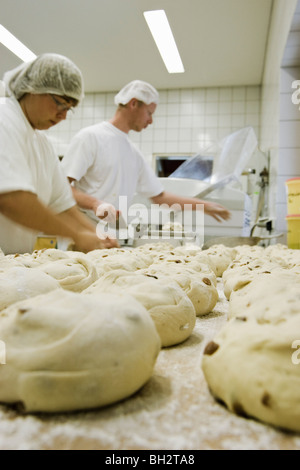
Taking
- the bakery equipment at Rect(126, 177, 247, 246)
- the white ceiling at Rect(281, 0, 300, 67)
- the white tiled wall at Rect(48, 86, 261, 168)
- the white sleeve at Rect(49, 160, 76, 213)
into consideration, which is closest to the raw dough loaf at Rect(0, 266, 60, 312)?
the white sleeve at Rect(49, 160, 76, 213)

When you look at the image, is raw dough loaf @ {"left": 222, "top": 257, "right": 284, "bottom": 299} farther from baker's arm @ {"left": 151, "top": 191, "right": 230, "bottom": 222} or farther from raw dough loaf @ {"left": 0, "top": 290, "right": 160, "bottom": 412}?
baker's arm @ {"left": 151, "top": 191, "right": 230, "bottom": 222}

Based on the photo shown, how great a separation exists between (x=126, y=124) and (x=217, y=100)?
3251mm

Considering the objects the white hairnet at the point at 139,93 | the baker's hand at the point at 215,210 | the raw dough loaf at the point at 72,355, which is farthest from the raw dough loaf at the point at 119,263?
the white hairnet at the point at 139,93

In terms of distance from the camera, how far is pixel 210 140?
6.00m

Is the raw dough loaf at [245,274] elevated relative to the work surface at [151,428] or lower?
elevated

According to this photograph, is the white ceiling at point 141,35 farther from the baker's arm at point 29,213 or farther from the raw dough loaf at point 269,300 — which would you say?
the raw dough loaf at point 269,300

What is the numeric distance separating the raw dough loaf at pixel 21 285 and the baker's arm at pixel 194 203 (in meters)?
2.25

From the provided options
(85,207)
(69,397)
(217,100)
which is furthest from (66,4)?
(69,397)

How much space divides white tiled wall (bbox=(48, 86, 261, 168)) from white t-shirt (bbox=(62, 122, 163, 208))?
2.92 m

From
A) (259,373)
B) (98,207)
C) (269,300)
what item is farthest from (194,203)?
(259,373)

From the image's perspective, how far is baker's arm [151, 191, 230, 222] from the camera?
3096 mm

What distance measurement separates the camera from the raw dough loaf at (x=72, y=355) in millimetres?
549

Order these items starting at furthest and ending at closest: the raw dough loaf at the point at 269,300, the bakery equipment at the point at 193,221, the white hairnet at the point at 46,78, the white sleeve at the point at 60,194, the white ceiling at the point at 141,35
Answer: the white ceiling at the point at 141,35, the bakery equipment at the point at 193,221, the white sleeve at the point at 60,194, the white hairnet at the point at 46,78, the raw dough loaf at the point at 269,300

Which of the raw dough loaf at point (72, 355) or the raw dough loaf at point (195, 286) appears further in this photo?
the raw dough loaf at point (195, 286)
